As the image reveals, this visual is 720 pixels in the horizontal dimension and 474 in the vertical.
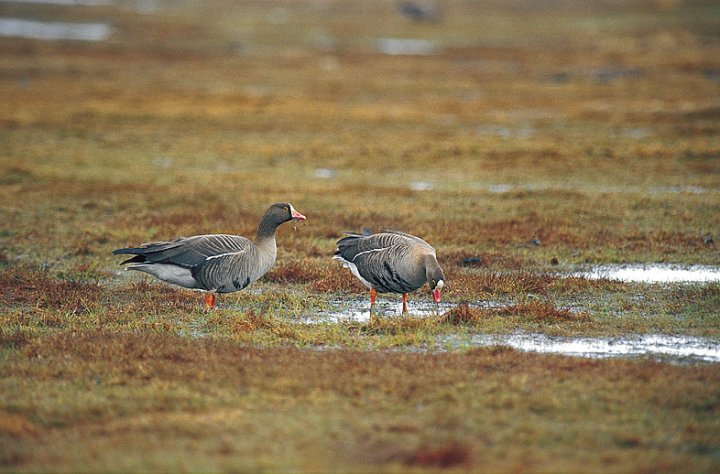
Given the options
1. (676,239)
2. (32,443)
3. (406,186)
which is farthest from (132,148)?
(32,443)

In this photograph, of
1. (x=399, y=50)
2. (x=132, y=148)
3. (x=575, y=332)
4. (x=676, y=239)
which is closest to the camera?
(x=575, y=332)

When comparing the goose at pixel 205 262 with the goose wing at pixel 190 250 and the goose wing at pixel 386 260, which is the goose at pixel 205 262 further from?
the goose wing at pixel 386 260

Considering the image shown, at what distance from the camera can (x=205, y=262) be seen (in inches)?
504

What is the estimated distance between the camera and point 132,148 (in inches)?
1321

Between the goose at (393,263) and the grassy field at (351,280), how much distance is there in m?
0.65

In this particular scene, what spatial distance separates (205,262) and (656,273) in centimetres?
840

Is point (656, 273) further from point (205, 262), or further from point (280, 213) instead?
point (205, 262)

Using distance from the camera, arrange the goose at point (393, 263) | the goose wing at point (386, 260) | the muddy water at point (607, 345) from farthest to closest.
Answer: the goose wing at point (386, 260)
the goose at point (393, 263)
the muddy water at point (607, 345)

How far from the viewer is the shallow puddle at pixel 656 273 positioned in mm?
15477

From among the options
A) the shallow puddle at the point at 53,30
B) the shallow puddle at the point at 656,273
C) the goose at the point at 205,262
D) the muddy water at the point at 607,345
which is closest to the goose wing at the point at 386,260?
the muddy water at the point at 607,345

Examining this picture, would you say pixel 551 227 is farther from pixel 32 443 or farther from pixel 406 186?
pixel 32 443

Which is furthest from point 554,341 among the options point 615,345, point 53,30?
point 53,30

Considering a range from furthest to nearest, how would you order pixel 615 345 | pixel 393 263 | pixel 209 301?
pixel 209 301 < pixel 393 263 < pixel 615 345

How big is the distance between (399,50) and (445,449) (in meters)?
81.2
